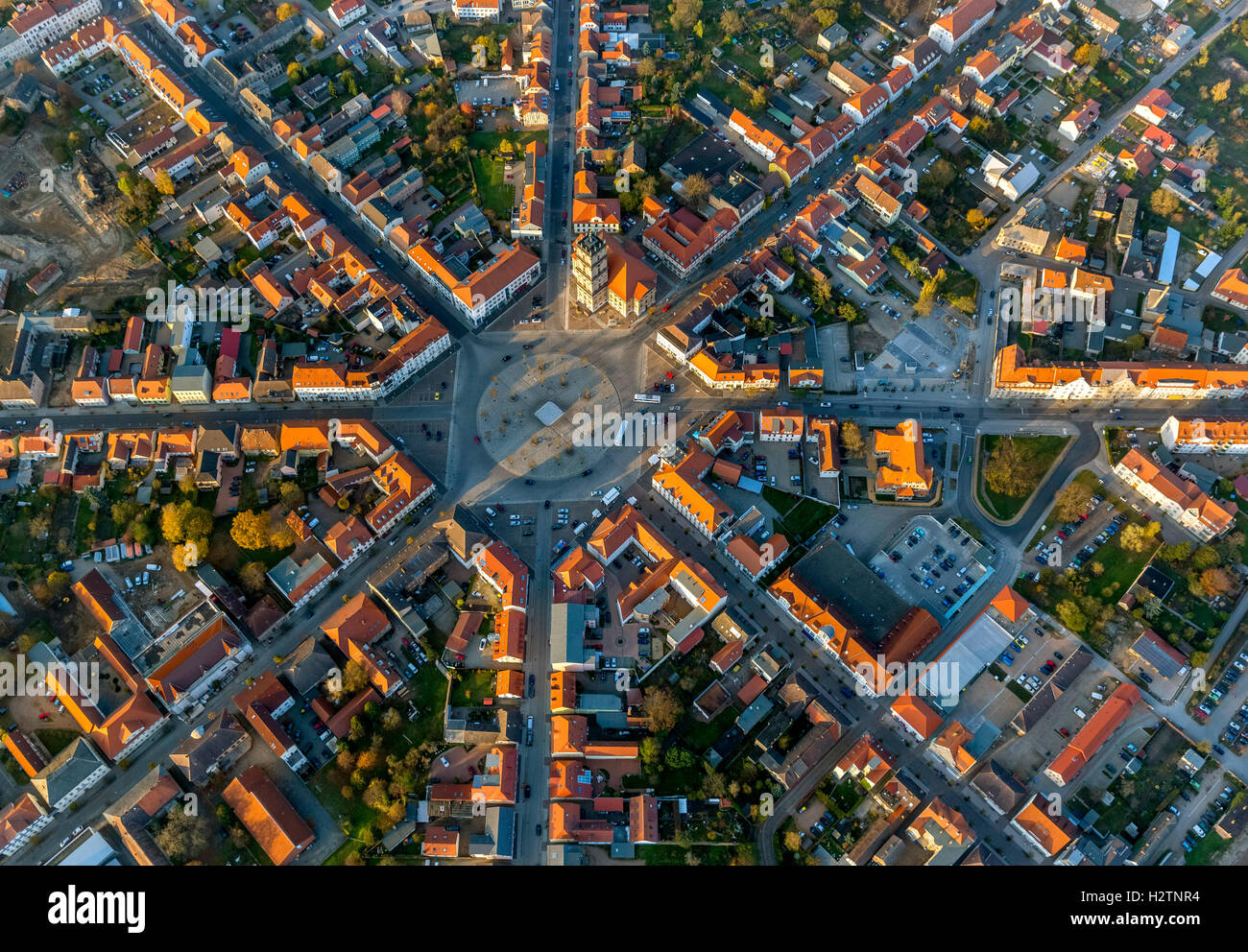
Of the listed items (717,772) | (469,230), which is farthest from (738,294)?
(717,772)

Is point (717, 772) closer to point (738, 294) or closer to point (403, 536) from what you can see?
point (403, 536)

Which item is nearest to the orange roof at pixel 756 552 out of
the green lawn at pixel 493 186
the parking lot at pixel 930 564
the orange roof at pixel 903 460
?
the parking lot at pixel 930 564

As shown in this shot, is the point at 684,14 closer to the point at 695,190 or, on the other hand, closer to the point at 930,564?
the point at 695,190

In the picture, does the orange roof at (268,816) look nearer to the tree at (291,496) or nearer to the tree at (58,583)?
the tree at (291,496)

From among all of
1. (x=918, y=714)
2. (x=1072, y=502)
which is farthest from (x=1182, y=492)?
(x=918, y=714)

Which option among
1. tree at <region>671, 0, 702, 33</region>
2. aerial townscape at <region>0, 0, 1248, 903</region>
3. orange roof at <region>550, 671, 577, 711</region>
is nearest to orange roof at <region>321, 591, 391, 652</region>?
aerial townscape at <region>0, 0, 1248, 903</region>

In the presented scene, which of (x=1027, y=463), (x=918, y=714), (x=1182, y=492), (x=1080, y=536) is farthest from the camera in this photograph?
(x=1027, y=463)
